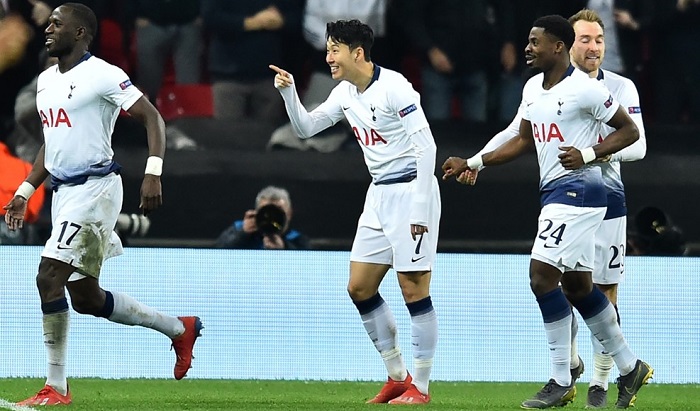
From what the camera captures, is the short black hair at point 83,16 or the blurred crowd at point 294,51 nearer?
the short black hair at point 83,16

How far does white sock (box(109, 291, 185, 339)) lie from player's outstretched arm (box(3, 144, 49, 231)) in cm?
66

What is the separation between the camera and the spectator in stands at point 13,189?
1165cm

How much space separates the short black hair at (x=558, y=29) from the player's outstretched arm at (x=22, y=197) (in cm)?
275

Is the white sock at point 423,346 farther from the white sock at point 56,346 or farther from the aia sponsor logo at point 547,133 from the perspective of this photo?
the white sock at point 56,346

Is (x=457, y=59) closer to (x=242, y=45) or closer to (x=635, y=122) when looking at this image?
(x=242, y=45)

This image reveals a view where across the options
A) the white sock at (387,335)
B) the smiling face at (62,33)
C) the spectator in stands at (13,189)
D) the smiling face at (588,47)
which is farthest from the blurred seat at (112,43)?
the smiling face at (588,47)

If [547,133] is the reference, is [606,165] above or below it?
below

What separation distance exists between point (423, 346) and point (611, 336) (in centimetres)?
104

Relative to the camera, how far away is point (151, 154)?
857 centimetres

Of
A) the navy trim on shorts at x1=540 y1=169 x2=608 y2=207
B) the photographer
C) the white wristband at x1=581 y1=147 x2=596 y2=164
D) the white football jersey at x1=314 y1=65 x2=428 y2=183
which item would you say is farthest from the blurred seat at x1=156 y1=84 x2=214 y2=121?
the white wristband at x1=581 y1=147 x2=596 y2=164

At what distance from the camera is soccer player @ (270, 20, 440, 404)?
9.21 meters

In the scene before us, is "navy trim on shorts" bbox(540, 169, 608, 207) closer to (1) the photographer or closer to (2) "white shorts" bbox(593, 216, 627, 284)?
(2) "white shorts" bbox(593, 216, 627, 284)

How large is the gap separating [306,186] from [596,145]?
3381 millimetres

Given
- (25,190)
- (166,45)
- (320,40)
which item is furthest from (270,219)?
(25,190)
